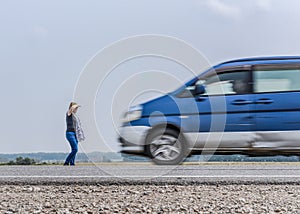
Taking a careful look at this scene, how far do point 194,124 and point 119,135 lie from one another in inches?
48.2

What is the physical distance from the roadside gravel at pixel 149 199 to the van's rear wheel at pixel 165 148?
706mm

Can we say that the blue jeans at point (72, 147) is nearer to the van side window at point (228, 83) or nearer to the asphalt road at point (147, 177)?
the asphalt road at point (147, 177)

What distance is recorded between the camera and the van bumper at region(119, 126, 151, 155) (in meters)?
6.67

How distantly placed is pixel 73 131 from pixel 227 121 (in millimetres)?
2424

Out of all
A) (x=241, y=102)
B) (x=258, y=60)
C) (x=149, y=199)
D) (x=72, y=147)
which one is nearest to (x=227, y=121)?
(x=241, y=102)

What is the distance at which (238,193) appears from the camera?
5.79m

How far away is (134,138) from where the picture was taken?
7004mm

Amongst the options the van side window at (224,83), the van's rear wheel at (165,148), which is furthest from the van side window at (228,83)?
the van's rear wheel at (165,148)

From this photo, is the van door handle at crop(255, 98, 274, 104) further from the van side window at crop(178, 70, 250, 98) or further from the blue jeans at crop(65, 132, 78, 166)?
the blue jeans at crop(65, 132, 78, 166)

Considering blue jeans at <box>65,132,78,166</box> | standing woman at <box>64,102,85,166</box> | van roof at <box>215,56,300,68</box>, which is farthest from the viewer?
blue jeans at <box>65,132,78,166</box>

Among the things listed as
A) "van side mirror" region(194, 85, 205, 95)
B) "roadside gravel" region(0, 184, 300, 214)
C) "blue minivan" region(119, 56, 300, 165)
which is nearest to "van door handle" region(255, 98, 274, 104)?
"blue minivan" region(119, 56, 300, 165)

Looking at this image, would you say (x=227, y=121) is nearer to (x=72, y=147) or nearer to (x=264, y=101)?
(x=264, y=101)

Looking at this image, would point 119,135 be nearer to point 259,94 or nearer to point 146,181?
point 146,181

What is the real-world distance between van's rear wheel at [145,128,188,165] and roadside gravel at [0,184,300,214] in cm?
71
